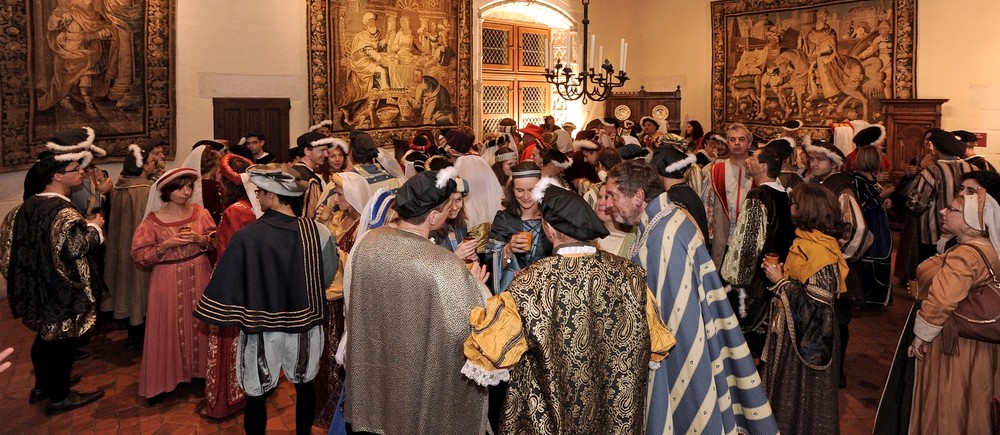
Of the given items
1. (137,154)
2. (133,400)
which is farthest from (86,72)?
(133,400)

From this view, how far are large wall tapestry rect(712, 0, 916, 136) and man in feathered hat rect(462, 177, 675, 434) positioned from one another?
10733 mm

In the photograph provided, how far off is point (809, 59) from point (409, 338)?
11945 millimetres

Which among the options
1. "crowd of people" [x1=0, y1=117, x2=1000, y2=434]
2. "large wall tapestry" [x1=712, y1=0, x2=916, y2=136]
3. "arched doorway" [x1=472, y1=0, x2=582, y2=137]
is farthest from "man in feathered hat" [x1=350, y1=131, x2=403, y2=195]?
"large wall tapestry" [x1=712, y1=0, x2=916, y2=136]

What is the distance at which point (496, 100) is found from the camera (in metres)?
13.7

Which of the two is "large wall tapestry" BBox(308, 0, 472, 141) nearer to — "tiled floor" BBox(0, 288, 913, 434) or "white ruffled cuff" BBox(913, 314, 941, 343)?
"tiled floor" BBox(0, 288, 913, 434)

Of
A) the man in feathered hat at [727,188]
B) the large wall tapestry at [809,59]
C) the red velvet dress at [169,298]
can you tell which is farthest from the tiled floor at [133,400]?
the large wall tapestry at [809,59]

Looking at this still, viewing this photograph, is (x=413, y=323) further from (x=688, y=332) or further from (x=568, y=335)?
(x=688, y=332)

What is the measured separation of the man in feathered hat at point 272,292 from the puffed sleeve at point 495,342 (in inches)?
49.3

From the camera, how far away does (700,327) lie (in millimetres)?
3279

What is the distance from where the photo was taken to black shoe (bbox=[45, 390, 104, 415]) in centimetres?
476

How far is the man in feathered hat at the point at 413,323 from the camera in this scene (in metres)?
2.89

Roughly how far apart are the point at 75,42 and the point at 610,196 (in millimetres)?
6652

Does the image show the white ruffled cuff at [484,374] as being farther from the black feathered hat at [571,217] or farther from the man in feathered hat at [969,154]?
the man in feathered hat at [969,154]

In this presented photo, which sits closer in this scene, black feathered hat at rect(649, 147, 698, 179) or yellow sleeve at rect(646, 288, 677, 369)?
yellow sleeve at rect(646, 288, 677, 369)
